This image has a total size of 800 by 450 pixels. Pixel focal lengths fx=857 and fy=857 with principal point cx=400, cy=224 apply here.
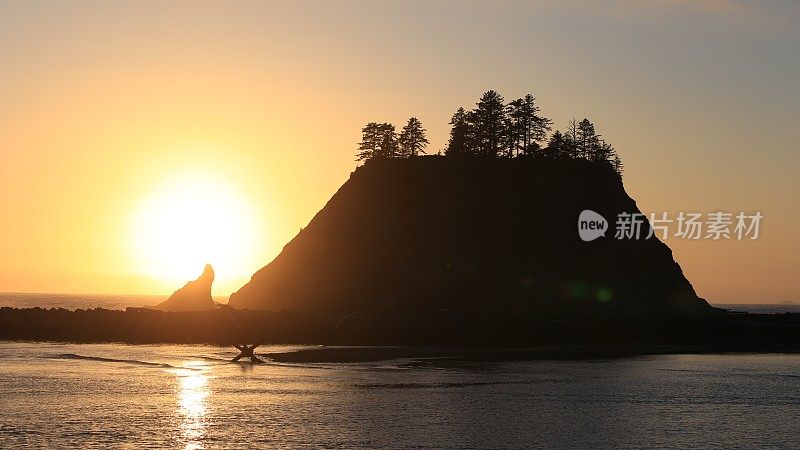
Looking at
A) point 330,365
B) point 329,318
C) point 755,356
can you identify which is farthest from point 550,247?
point 330,365

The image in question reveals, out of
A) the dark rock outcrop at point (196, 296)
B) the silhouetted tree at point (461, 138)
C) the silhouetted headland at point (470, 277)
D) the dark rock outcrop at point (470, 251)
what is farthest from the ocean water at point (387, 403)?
the silhouetted tree at point (461, 138)

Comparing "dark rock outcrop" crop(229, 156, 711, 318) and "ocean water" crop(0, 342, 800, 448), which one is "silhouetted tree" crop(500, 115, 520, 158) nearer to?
"dark rock outcrop" crop(229, 156, 711, 318)

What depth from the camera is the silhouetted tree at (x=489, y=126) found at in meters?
132

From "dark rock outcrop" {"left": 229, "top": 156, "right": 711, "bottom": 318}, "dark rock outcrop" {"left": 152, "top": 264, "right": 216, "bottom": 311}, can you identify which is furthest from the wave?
"dark rock outcrop" {"left": 229, "top": 156, "right": 711, "bottom": 318}

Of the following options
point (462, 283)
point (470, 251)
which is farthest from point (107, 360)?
point (470, 251)

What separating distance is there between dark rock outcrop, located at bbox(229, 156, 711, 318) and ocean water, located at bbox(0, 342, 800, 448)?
45.0 meters

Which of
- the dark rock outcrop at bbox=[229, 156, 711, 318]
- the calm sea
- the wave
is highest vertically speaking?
the dark rock outcrop at bbox=[229, 156, 711, 318]

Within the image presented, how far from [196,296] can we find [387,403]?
56875mm

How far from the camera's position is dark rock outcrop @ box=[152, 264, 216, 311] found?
74194 millimetres

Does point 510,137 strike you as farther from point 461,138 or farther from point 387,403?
point 387,403

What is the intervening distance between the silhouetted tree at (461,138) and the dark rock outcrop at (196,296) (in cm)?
4590

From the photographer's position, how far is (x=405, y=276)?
371ft

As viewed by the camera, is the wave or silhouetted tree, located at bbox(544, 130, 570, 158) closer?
the wave

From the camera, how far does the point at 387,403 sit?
→ 4288 cm
